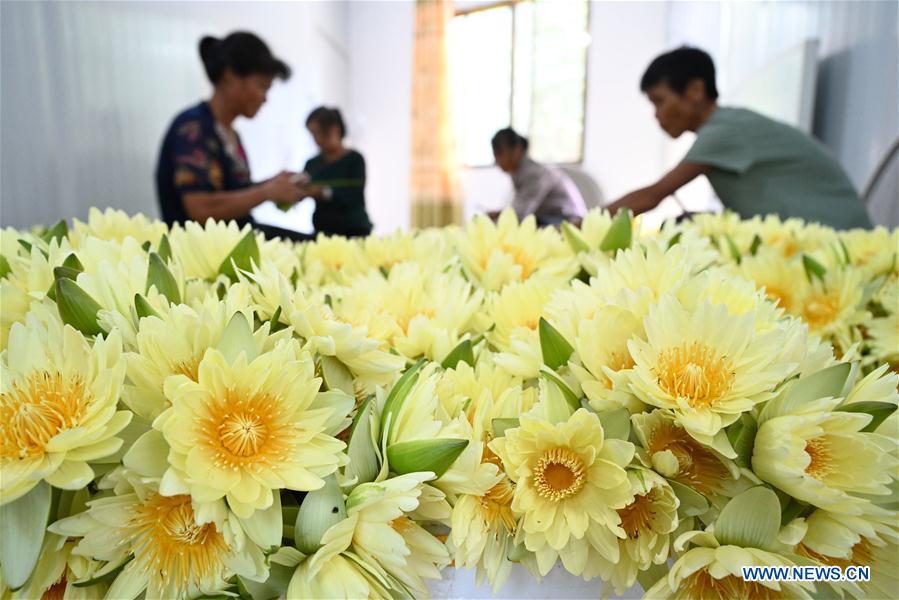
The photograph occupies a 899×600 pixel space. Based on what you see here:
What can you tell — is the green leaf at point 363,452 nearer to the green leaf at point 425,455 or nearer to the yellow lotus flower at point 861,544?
the green leaf at point 425,455

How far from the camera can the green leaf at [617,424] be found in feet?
0.74

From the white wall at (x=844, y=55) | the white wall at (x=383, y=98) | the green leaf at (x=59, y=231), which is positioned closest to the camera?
the green leaf at (x=59, y=231)

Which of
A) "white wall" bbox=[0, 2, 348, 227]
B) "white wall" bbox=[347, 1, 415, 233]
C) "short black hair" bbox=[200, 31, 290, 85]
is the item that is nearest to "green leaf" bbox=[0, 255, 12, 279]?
"white wall" bbox=[0, 2, 348, 227]

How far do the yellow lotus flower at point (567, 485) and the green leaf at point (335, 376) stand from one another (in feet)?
0.25

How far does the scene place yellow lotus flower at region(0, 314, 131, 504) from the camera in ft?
0.60

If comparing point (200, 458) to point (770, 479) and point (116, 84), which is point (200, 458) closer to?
point (770, 479)

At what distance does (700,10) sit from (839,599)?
2.94 metres

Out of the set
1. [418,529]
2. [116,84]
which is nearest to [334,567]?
[418,529]

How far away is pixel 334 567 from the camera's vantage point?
0.20 meters

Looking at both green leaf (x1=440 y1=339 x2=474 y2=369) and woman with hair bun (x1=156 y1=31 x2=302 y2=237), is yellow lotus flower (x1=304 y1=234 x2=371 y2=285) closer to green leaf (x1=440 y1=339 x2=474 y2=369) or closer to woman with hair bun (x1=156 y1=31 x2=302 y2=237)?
green leaf (x1=440 y1=339 x2=474 y2=369)

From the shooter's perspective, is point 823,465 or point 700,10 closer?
point 823,465

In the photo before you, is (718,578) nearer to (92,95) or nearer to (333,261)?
(333,261)

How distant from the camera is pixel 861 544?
0.22 m

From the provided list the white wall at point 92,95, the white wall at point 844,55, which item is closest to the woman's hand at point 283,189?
the white wall at point 92,95
